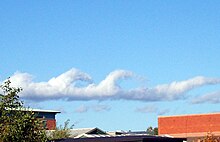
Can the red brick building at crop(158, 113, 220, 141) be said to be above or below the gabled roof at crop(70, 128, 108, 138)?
above

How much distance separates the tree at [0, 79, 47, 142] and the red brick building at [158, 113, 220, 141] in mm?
99685

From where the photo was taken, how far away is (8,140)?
42.1 metres

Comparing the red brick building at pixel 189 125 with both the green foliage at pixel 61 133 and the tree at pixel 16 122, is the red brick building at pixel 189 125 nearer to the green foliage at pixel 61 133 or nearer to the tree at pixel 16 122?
the green foliage at pixel 61 133

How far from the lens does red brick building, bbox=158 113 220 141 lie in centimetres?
14275

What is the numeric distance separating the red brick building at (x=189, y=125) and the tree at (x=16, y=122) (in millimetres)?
99685

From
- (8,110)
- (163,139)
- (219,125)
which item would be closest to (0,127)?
(8,110)

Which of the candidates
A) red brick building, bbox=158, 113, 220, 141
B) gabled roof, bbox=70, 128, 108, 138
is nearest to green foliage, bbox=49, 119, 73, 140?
gabled roof, bbox=70, 128, 108, 138

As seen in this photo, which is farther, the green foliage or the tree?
the green foliage

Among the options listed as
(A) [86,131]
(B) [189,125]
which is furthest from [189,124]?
(A) [86,131]

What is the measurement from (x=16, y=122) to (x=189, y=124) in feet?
350

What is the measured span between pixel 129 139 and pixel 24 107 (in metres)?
20.9

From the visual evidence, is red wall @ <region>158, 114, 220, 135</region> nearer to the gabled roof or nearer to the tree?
the gabled roof

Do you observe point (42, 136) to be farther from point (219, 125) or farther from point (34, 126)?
point (219, 125)

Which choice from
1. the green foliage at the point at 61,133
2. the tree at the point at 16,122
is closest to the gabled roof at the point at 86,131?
the green foliage at the point at 61,133
